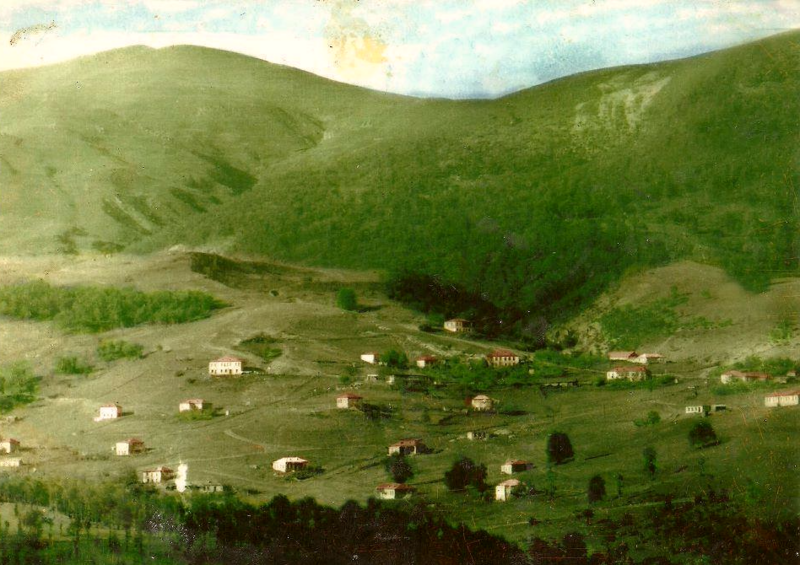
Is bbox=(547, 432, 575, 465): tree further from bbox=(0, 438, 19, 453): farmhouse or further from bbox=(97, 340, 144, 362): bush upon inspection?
bbox=(0, 438, 19, 453): farmhouse

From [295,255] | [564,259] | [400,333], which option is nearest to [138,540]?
[400,333]

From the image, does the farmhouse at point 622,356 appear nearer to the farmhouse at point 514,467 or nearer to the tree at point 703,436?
the tree at point 703,436

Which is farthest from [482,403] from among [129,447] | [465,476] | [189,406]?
[129,447]

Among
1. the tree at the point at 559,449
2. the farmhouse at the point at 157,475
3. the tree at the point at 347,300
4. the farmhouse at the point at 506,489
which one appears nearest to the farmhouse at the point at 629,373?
the tree at the point at 559,449

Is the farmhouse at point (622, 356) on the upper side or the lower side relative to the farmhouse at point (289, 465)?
upper

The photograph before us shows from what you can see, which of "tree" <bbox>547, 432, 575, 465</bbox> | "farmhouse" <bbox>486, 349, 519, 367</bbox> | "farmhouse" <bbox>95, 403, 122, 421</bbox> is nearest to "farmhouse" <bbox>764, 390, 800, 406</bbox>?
"tree" <bbox>547, 432, 575, 465</bbox>

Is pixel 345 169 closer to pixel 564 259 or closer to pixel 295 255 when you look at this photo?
pixel 295 255

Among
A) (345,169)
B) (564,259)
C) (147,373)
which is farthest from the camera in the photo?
(345,169)
